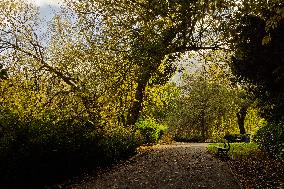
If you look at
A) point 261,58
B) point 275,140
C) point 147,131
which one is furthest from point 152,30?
point 147,131

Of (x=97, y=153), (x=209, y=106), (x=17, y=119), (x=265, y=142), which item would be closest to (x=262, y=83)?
(x=265, y=142)

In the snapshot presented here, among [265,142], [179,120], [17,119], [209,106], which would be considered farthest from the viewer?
[179,120]

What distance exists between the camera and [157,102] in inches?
1261

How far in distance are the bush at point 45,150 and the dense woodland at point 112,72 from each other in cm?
3

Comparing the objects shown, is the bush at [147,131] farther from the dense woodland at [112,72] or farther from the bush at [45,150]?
the bush at [45,150]

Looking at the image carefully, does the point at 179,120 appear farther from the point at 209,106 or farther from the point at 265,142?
the point at 265,142

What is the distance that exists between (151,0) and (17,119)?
5601mm

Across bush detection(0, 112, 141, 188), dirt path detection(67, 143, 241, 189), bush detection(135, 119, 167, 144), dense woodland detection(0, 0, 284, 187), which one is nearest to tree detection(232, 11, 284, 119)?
dense woodland detection(0, 0, 284, 187)

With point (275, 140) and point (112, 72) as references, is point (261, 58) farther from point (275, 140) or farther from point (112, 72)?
point (112, 72)

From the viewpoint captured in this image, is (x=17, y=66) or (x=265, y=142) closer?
(x=265, y=142)

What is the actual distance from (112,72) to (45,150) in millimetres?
9117

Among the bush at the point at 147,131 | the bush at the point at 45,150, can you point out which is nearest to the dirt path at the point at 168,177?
the bush at the point at 45,150

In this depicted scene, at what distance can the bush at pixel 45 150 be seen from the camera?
1104cm

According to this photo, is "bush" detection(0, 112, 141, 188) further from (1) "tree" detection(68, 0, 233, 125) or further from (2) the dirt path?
(1) "tree" detection(68, 0, 233, 125)
